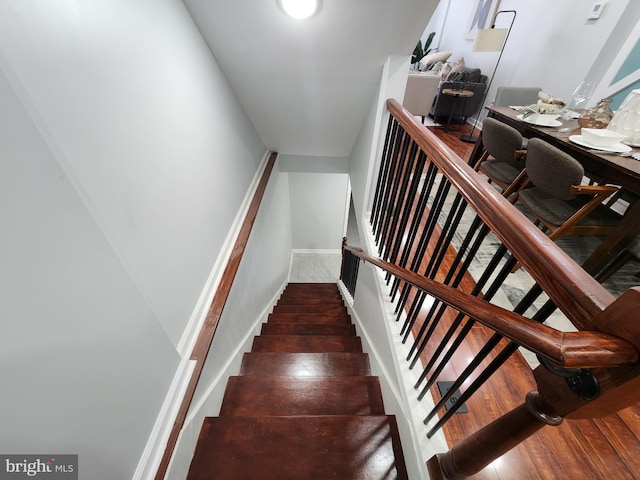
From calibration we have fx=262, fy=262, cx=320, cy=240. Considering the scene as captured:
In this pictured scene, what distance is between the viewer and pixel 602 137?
5.62 ft

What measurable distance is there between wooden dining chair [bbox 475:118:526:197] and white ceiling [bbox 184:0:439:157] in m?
1.01

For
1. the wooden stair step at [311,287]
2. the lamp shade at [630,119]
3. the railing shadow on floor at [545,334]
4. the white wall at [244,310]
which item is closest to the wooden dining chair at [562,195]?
the lamp shade at [630,119]

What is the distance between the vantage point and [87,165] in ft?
2.16

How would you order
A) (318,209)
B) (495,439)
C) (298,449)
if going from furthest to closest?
(318,209) → (298,449) → (495,439)

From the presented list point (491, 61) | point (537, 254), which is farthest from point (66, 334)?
point (491, 61)

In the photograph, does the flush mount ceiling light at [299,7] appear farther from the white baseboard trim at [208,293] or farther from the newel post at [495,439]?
the newel post at [495,439]

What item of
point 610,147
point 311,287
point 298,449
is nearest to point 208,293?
point 298,449

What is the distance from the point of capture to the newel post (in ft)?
1.68

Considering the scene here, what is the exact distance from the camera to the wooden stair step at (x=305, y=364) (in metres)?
1.75

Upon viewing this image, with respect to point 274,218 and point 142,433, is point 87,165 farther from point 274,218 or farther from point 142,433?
point 274,218

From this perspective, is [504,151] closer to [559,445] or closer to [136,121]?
[559,445]

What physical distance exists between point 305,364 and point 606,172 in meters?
2.29

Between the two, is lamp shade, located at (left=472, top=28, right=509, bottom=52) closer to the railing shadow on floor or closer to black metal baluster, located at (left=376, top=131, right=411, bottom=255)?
black metal baluster, located at (left=376, top=131, right=411, bottom=255)

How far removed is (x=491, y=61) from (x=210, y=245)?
5.86 meters
